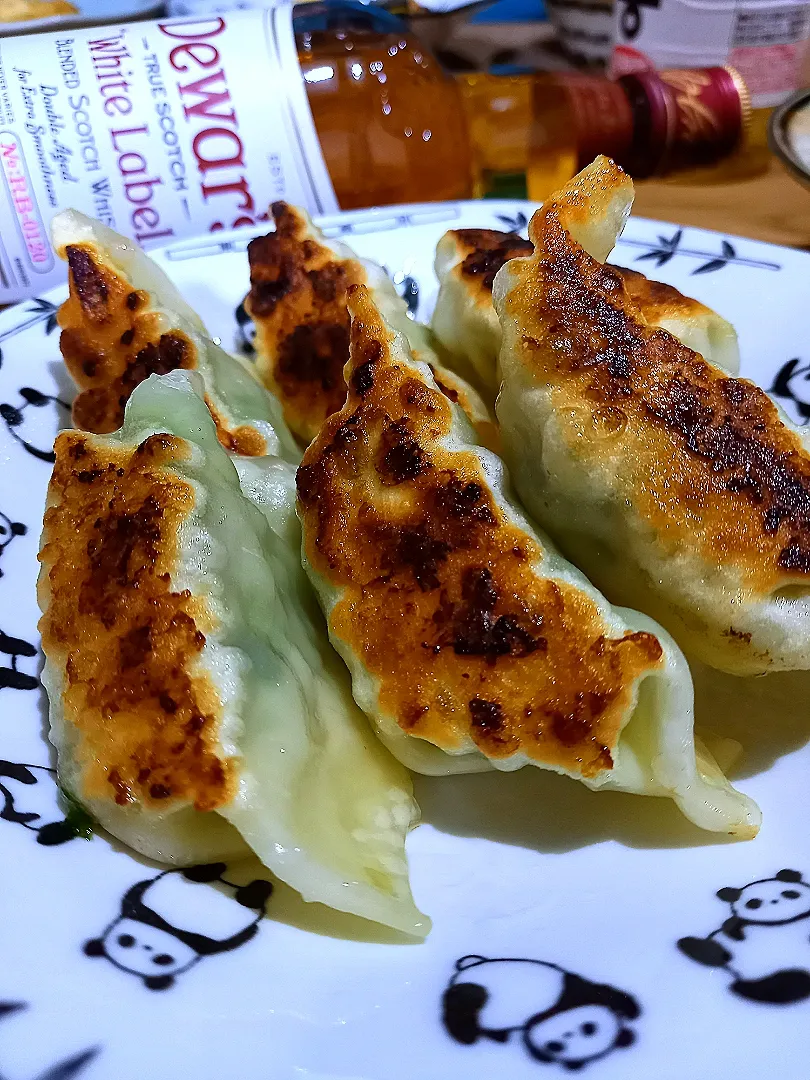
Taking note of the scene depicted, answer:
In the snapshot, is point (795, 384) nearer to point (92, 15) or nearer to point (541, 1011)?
point (541, 1011)

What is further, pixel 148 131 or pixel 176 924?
pixel 148 131

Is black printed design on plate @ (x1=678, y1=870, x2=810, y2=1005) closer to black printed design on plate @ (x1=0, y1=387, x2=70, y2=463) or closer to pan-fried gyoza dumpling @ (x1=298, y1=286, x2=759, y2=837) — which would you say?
pan-fried gyoza dumpling @ (x1=298, y1=286, x2=759, y2=837)

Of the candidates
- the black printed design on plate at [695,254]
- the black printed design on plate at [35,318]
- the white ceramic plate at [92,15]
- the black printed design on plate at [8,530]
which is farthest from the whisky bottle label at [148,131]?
the black printed design on plate at [8,530]

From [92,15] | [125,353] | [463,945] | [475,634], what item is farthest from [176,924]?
[92,15]

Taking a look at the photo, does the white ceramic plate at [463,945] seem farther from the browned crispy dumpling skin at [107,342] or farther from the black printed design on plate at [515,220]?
the black printed design on plate at [515,220]

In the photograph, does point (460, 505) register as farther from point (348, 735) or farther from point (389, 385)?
point (348, 735)

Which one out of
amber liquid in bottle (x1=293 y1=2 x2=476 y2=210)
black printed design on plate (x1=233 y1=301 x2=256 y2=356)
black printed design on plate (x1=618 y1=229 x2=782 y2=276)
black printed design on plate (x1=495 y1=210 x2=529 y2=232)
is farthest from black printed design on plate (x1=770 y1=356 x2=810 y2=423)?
amber liquid in bottle (x1=293 y1=2 x2=476 y2=210)
